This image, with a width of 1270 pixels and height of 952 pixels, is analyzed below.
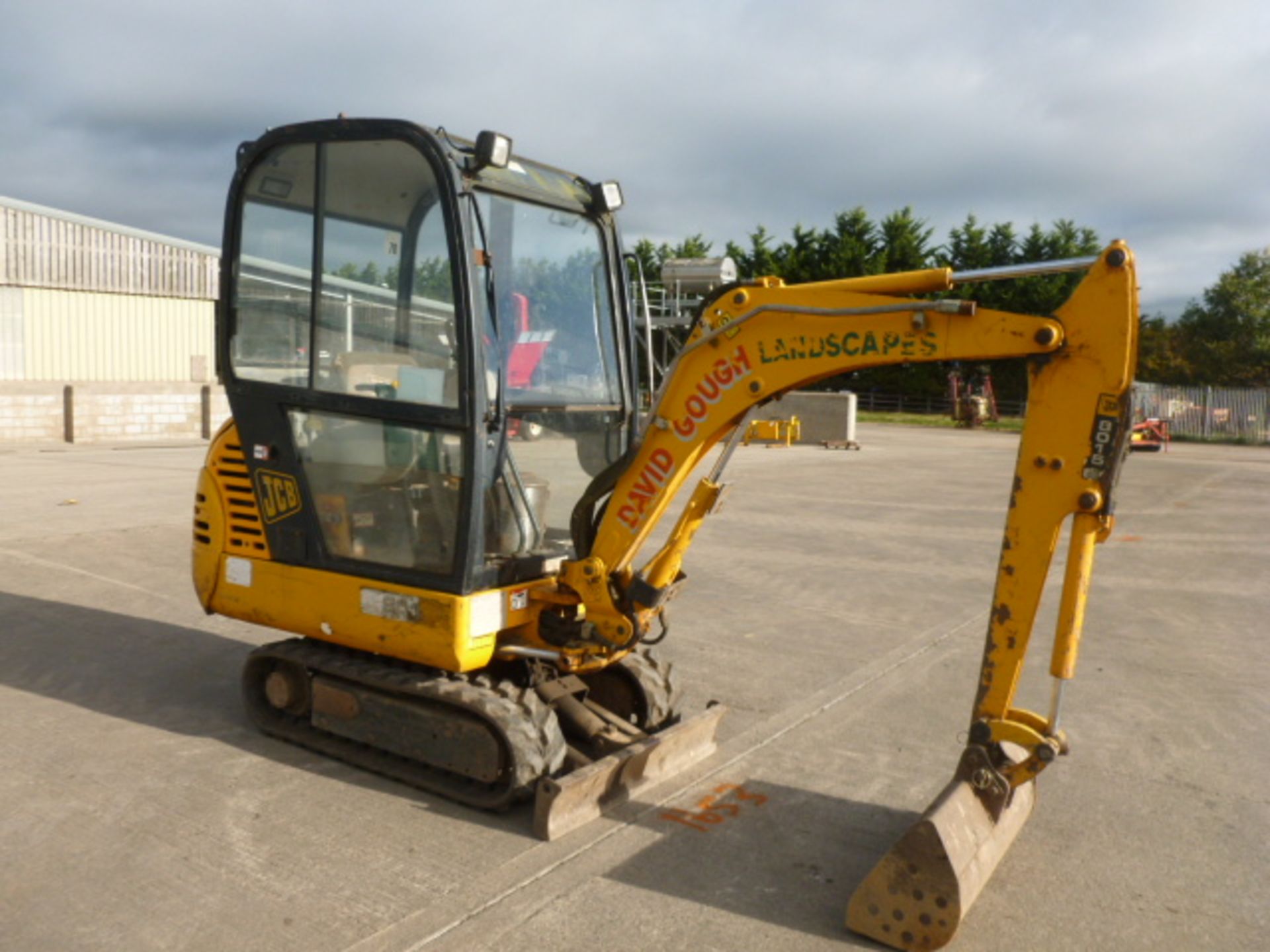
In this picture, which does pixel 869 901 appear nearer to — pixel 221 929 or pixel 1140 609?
pixel 221 929

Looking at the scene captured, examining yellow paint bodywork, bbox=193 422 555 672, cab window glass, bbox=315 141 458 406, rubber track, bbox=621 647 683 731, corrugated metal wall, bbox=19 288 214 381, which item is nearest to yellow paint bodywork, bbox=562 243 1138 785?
yellow paint bodywork, bbox=193 422 555 672

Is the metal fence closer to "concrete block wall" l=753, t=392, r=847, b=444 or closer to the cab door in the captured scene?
"concrete block wall" l=753, t=392, r=847, b=444

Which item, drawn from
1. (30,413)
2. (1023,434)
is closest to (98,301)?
(30,413)

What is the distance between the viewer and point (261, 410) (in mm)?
5160

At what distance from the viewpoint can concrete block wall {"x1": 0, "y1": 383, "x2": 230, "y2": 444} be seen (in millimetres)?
21609

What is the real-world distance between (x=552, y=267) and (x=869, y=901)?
2993mm

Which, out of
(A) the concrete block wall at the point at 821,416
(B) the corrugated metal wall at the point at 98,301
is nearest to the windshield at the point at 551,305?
(B) the corrugated metal wall at the point at 98,301

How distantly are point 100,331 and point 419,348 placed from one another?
72.4ft

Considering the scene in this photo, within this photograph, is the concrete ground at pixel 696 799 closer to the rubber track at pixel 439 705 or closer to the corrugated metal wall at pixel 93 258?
the rubber track at pixel 439 705

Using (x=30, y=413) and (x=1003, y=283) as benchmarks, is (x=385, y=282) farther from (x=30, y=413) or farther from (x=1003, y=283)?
(x=1003, y=283)

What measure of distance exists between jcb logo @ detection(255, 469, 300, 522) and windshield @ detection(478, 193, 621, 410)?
1.17 metres

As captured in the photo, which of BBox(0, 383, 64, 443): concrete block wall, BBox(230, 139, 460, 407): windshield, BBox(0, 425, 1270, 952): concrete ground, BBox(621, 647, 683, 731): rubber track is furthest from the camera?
BBox(0, 383, 64, 443): concrete block wall

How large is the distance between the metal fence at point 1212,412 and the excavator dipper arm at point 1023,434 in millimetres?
37527

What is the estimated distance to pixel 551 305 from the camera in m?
5.10
